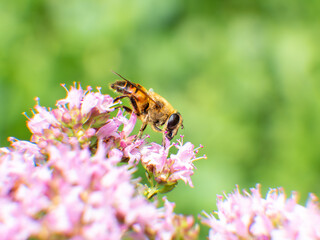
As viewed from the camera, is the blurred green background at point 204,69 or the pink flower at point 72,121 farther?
the blurred green background at point 204,69

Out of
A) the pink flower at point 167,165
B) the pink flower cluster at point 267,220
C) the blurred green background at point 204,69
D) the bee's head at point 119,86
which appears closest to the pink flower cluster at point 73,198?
the pink flower cluster at point 267,220

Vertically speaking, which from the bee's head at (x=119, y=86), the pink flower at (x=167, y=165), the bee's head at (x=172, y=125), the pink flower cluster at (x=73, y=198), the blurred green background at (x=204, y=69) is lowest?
the pink flower cluster at (x=73, y=198)

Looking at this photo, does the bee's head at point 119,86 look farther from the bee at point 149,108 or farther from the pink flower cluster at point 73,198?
the pink flower cluster at point 73,198

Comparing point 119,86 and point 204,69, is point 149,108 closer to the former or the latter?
point 119,86

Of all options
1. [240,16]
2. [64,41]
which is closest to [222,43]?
[240,16]

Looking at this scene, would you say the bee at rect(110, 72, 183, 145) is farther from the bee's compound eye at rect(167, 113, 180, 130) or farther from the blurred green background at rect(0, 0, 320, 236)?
the blurred green background at rect(0, 0, 320, 236)

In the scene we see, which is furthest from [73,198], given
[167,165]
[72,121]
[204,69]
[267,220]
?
[204,69]

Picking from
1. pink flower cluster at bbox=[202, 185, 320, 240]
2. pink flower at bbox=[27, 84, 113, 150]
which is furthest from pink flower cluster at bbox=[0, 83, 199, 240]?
pink flower cluster at bbox=[202, 185, 320, 240]
